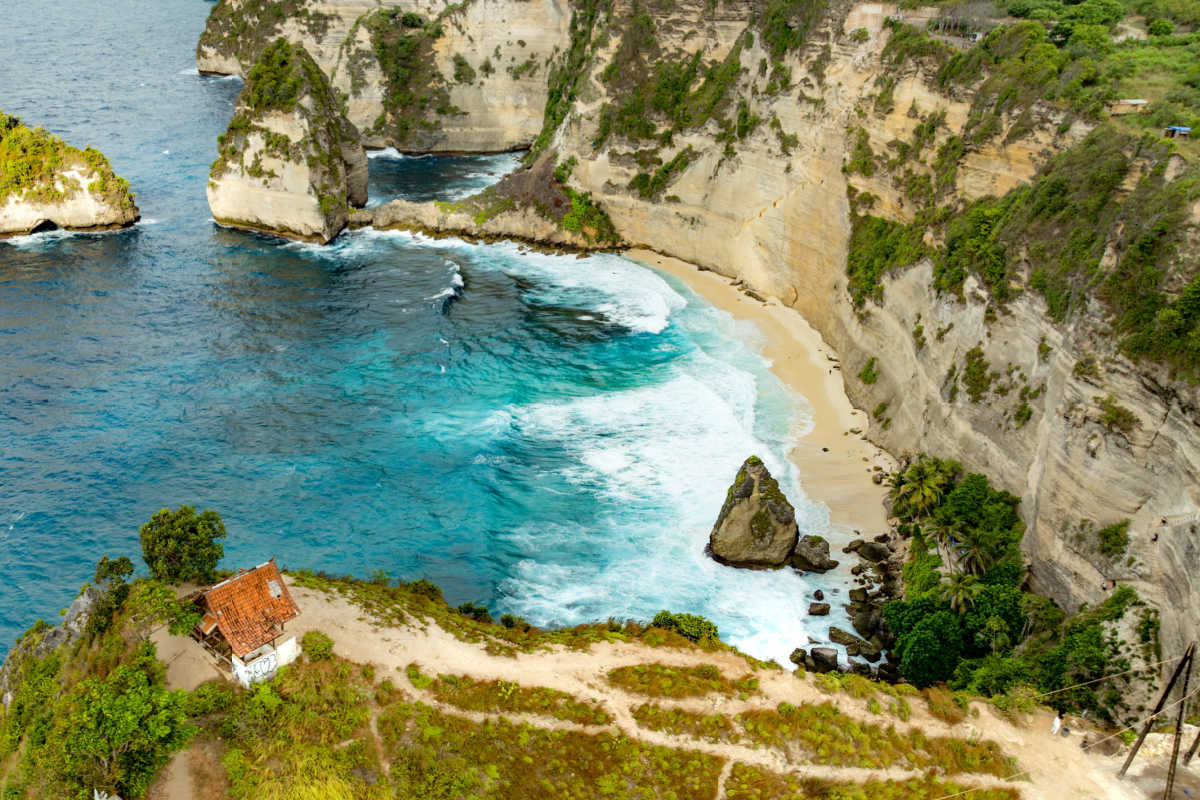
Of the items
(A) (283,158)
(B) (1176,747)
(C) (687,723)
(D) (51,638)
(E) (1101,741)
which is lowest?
(D) (51,638)

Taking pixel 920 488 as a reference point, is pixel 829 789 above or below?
below

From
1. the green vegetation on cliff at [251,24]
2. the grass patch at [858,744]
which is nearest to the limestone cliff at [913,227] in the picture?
the grass patch at [858,744]

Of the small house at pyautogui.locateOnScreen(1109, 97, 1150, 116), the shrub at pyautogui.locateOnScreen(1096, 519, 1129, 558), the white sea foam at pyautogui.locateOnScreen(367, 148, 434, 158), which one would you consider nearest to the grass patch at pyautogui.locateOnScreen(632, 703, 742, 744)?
the shrub at pyautogui.locateOnScreen(1096, 519, 1129, 558)

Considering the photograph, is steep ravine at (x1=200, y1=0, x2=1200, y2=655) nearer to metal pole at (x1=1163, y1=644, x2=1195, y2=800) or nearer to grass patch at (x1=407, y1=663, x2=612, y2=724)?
metal pole at (x1=1163, y1=644, x2=1195, y2=800)

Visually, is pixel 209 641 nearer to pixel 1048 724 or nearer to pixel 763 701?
pixel 763 701

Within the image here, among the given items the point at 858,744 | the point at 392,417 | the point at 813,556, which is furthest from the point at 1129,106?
the point at 392,417

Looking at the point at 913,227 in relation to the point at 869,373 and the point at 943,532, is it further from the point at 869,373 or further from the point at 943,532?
the point at 943,532

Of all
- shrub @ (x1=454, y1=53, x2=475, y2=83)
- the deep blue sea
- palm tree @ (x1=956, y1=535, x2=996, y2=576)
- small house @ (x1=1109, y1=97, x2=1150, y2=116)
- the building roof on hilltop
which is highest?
small house @ (x1=1109, y1=97, x2=1150, y2=116)
